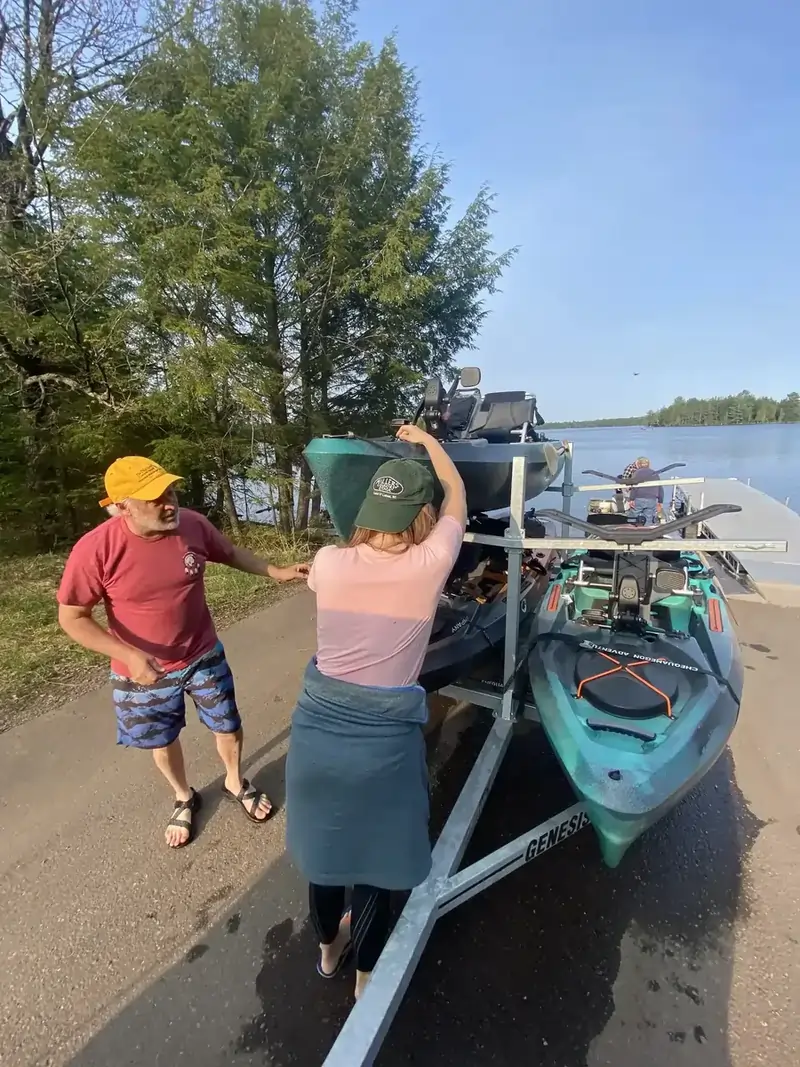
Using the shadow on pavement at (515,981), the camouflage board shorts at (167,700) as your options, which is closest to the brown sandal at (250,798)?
the shadow on pavement at (515,981)

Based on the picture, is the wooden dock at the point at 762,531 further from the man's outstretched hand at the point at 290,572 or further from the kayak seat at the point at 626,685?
the man's outstretched hand at the point at 290,572

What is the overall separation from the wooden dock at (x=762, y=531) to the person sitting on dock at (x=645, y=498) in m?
0.52

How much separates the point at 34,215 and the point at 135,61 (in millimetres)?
2614

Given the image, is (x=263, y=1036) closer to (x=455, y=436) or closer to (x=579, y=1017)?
(x=579, y=1017)

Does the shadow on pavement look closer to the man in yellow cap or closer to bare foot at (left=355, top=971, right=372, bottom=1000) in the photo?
bare foot at (left=355, top=971, right=372, bottom=1000)

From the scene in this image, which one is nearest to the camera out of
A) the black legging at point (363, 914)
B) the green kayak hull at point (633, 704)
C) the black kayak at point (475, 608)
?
the black legging at point (363, 914)

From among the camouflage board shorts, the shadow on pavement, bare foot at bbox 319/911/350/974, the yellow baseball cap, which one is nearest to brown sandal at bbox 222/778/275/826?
the shadow on pavement

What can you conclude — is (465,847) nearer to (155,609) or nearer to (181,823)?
(181,823)

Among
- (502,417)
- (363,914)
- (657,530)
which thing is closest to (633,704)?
(657,530)

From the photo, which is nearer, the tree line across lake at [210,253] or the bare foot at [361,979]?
the bare foot at [361,979]

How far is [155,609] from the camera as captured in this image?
2160 mm

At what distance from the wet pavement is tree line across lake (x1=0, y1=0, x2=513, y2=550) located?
5822 millimetres

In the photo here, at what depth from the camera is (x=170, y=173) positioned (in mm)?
6277

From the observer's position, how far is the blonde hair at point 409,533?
141cm
